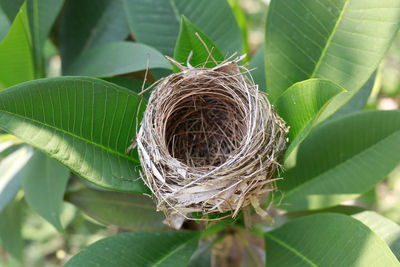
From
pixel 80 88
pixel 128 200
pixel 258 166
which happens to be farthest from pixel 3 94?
pixel 128 200

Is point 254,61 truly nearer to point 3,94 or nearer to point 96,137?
point 96,137

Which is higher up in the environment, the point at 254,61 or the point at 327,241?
the point at 254,61

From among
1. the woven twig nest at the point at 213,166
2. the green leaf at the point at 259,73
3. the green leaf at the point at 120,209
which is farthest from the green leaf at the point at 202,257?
the green leaf at the point at 259,73

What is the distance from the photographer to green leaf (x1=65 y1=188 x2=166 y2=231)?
3.47ft

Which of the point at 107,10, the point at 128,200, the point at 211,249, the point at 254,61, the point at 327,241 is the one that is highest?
the point at 107,10

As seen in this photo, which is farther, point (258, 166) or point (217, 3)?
point (217, 3)

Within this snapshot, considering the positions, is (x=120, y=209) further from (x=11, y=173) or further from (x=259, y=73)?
(x=259, y=73)

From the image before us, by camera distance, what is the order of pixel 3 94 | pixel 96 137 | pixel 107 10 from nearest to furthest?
pixel 3 94, pixel 96 137, pixel 107 10

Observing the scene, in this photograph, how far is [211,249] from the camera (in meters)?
1.11

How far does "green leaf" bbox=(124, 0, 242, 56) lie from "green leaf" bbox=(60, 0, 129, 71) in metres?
0.23

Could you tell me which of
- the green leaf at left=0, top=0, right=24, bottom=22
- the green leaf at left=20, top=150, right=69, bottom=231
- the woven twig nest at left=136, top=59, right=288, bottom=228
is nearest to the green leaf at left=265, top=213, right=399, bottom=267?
the woven twig nest at left=136, top=59, right=288, bottom=228

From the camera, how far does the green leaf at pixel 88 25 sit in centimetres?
114

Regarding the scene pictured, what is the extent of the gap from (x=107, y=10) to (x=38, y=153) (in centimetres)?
45

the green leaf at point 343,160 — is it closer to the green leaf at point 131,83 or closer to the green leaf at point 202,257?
the green leaf at point 202,257
